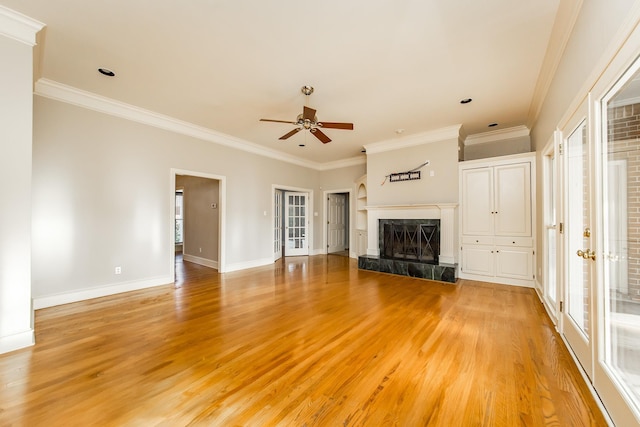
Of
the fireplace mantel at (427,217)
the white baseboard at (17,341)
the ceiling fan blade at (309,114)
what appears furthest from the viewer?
the fireplace mantel at (427,217)

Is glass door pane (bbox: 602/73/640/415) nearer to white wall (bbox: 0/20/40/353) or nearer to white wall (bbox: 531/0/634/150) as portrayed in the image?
white wall (bbox: 531/0/634/150)

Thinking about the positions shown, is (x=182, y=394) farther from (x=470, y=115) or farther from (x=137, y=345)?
(x=470, y=115)

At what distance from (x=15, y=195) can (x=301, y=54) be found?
3.05 m

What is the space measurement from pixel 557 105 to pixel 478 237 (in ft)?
8.67

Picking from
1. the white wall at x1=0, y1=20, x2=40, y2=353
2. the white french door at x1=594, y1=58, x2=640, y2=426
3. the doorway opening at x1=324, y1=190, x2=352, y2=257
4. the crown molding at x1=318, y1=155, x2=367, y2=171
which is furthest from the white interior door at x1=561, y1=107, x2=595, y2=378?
the doorway opening at x1=324, y1=190, x2=352, y2=257

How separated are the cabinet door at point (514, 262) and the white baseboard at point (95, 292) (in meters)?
5.99

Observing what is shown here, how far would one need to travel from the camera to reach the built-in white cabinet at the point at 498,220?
14.1 feet

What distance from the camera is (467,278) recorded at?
4883 millimetres

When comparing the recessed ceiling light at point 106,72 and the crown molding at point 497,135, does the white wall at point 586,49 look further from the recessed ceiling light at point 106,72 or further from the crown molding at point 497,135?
the recessed ceiling light at point 106,72

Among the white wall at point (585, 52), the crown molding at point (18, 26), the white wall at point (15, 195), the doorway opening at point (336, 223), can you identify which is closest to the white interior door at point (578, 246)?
the white wall at point (585, 52)

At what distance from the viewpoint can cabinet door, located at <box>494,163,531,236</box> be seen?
4.30 meters

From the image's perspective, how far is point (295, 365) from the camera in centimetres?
203

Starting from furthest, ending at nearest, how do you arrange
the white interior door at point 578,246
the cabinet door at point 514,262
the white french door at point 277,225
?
the white french door at point 277,225
the cabinet door at point 514,262
the white interior door at point 578,246

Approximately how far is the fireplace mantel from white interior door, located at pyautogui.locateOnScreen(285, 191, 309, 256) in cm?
237
